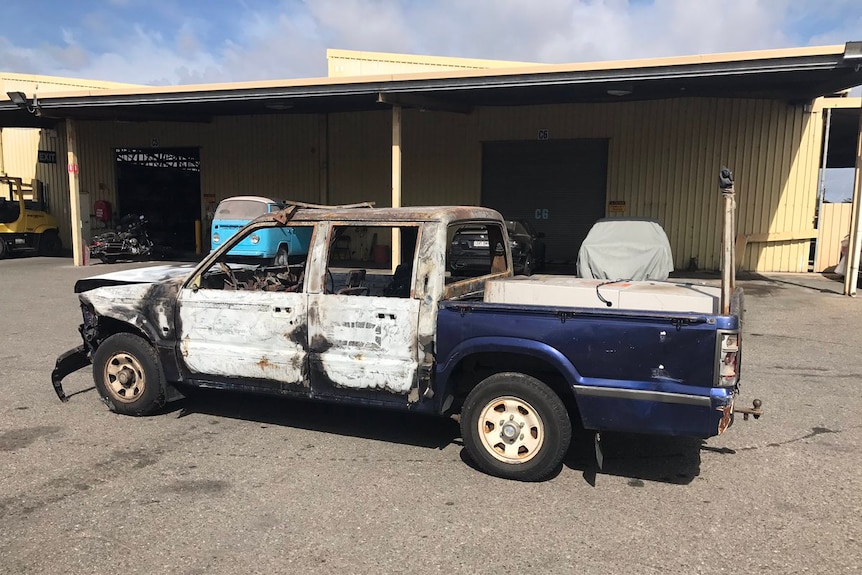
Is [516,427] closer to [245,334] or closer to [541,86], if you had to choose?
[245,334]

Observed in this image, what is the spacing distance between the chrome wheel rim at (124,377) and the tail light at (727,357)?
14.4 ft

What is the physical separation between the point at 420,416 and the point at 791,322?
23.8ft

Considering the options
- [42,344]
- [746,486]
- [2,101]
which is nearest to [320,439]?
[746,486]

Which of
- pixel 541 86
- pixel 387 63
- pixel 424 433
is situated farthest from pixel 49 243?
pixel 424 433

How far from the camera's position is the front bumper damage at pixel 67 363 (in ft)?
18.5

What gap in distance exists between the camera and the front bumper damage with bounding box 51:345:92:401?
18.5 ft

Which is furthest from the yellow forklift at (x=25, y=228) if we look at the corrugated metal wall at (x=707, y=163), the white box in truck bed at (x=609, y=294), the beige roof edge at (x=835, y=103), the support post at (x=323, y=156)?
the beige roof edge at (x=835, y=103)

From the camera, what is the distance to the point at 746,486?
416 cm

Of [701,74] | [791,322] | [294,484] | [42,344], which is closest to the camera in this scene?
[294,484]

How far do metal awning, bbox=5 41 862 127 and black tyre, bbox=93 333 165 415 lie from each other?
9.48 m

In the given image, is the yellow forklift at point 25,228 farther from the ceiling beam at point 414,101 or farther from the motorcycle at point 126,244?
the ceiling beam at point 414,101

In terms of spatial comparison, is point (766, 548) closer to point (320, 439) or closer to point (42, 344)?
point (320, 439)

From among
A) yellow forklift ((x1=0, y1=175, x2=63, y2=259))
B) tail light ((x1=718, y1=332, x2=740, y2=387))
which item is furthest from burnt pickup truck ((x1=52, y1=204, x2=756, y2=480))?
yellow forklift ((x1=0, y1=175, x2=63, y2=259))

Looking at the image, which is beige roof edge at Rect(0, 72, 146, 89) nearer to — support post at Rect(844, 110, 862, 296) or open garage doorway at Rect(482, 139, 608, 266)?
open garage doorway at Rect(482, 139, 608, 266)
